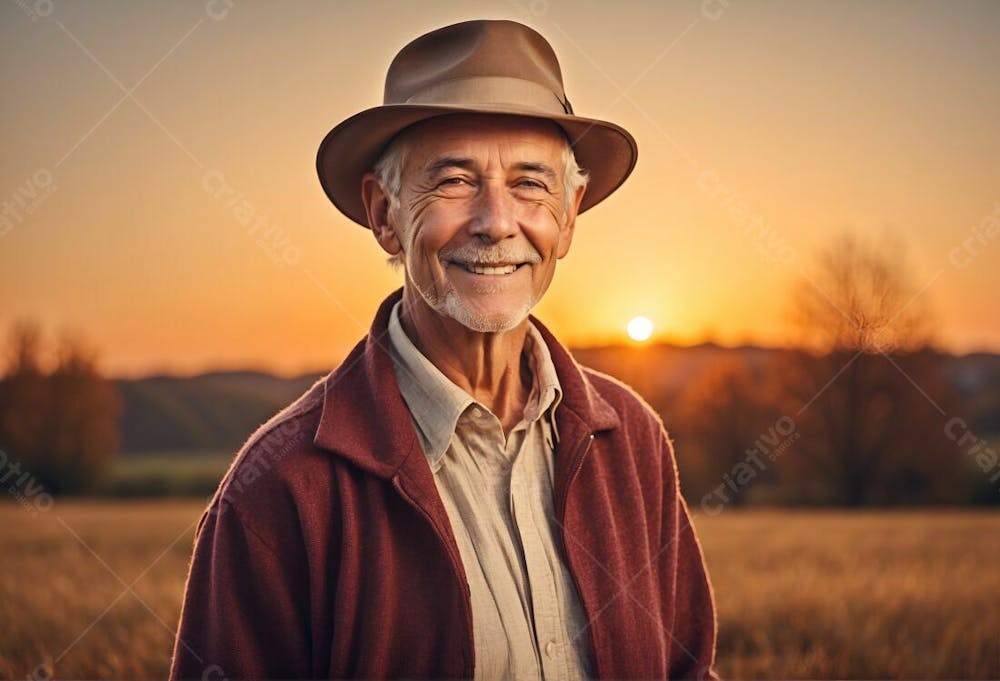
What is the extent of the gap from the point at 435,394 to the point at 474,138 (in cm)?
72

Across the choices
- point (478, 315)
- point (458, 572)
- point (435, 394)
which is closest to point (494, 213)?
point (478, 315)

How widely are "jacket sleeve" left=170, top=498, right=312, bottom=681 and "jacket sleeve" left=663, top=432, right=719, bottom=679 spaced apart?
1184mm

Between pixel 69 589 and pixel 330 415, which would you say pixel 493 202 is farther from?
pixel 69 589

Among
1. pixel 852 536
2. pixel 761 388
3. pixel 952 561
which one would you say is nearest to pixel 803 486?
pixel 761 388

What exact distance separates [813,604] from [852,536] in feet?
23.9

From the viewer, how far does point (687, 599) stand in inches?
117

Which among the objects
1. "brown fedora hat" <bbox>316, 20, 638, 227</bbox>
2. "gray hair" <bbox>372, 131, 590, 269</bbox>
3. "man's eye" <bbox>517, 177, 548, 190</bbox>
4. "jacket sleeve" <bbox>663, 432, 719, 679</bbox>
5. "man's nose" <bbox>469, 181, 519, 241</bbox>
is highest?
"brown fedora hat" <bbox>316, 20, 638, 227</bbox>

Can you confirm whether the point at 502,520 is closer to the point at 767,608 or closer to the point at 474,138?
the point at 474,138

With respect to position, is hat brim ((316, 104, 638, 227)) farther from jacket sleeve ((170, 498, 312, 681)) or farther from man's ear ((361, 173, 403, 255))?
jacket sleeve ((170, 498, 312, 681))

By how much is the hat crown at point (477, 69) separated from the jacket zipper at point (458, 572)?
1.08 m

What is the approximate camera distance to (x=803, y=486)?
2133cm

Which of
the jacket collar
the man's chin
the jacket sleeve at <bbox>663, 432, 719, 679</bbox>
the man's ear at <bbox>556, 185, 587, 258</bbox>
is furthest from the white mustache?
the jacket sleeve at <bbox>663, 432, 719, 679</bbox>

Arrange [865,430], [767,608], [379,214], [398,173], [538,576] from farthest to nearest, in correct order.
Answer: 1. [865,430]
2. [767,608]
3. [379,214]
4. [398,173]
5. [538,576]

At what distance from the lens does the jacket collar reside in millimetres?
2381
